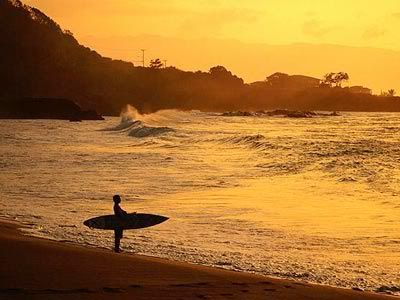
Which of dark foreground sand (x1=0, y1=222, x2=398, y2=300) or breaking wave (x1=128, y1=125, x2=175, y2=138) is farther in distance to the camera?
breaking wave (x1=128, y1=125, x2=175, y2=138)

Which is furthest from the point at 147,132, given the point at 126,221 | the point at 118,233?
the point at 118,233

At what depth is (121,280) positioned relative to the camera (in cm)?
845

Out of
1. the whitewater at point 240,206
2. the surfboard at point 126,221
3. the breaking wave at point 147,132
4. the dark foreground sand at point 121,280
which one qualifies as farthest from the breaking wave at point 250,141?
the dark foreground sand at point 121,280

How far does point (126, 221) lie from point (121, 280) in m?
4.01

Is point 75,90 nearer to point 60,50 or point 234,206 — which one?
point 60,50

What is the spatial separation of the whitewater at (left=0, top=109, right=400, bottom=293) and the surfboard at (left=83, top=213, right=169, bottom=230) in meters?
0.22

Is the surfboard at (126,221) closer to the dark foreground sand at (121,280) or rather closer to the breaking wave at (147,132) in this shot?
the dark foreground sand at (121,280)

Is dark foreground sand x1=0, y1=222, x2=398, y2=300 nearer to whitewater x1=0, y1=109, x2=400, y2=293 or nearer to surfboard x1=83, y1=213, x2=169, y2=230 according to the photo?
whitewater x1=0, y1=109, x2=400, y2=293

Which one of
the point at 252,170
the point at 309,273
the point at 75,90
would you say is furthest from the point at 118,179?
the point at 75,90

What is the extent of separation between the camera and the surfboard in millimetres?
12391

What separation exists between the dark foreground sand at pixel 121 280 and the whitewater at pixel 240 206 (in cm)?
90

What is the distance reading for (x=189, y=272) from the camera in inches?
366

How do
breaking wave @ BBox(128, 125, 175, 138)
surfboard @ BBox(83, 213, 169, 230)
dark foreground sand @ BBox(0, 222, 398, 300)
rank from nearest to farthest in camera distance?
dark foreground sand @ BBox(0, 222, 398, 300)
surfboard @ BBox(83, 213, 169, 230)
breaking wave @ BBox(128, 125, 175, 138)

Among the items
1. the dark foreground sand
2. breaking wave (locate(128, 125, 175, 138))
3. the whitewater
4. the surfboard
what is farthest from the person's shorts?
breaking wave (locate(128, 125, 175, 138))
